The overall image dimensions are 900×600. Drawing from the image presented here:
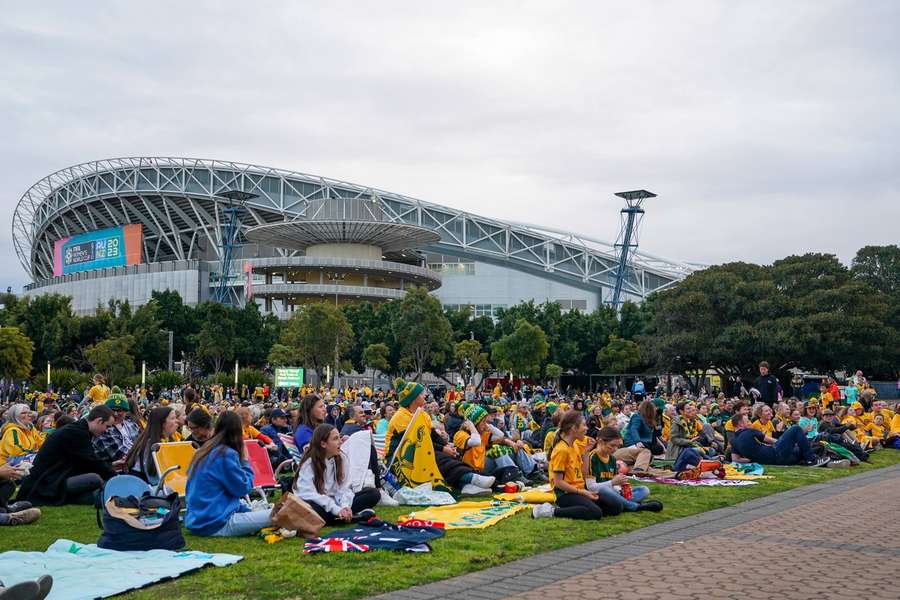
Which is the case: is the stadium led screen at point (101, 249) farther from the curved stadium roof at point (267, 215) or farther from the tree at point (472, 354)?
the tree at point (472, 354)

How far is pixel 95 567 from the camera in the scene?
281 inches

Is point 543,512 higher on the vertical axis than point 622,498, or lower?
lower

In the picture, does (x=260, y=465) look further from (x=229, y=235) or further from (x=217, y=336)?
(x=229, y=235)

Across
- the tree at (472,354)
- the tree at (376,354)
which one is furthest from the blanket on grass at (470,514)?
the tree at (472,354)

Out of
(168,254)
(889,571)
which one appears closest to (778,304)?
(889,571)

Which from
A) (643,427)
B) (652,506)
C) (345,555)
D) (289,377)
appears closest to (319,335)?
(289,377)

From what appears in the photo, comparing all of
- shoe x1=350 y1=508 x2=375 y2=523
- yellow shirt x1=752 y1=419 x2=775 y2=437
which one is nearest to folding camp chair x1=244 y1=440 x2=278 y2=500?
shoe x1=350 y1=508 x2=375 y2=523

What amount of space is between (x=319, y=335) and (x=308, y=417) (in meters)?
42.0

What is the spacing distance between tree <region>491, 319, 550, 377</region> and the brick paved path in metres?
47.0

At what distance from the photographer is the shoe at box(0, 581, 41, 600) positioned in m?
4.57

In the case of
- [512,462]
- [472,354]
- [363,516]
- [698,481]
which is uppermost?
[472,354]

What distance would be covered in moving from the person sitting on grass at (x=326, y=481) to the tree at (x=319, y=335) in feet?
148

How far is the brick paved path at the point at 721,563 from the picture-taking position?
6602mm

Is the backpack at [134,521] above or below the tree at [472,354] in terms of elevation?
below
